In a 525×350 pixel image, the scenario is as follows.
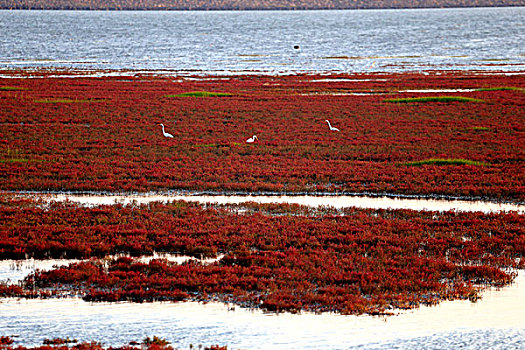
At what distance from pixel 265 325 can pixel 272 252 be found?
156 inches

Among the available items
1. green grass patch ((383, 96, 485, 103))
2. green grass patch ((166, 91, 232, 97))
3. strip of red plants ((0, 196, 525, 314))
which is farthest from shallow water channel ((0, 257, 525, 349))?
green grass patch ((166, 91, 232, 97))

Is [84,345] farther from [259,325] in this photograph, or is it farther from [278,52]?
[278,52]

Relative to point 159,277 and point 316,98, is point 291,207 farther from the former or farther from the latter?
point 316,98

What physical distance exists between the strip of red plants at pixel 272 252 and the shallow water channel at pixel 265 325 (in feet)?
1.31

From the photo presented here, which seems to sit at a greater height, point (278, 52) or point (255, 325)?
point (278, 52)

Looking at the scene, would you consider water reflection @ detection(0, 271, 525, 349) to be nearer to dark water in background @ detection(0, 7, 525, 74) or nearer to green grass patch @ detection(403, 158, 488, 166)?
green grass patch @ detection(403, 158, 488, 166)

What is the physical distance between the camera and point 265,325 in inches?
495

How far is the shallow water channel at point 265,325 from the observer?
11.9m

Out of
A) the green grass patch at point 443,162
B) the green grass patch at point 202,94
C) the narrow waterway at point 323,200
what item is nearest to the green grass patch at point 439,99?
the green grass patch at point 202,94

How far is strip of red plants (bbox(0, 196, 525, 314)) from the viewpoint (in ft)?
45.9

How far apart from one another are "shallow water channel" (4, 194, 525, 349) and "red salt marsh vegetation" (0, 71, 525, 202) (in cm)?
1041

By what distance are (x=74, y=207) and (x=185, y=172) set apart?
6.15 meters

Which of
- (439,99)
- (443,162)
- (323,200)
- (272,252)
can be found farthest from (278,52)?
(272,252)

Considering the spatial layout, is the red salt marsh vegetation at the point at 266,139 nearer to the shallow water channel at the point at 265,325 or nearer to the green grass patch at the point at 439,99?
the green grass patch at the point at 439,99
